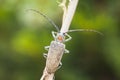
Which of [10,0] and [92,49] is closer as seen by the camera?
[10,0]

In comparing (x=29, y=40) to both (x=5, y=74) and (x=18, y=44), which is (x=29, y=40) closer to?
(x=18, y=44)

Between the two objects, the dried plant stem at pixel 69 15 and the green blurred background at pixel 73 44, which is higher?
the dried plant stem at pixel 69 15

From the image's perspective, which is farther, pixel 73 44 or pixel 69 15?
pixel 73 44

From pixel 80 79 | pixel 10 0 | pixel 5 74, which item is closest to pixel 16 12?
pixel 10 0

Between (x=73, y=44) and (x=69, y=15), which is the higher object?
(x=69, y=15)

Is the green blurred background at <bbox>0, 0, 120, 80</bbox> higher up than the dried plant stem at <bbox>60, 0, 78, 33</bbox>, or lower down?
lower down

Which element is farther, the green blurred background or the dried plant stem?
the green blurred background

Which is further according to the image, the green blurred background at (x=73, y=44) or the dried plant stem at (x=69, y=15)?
the green blurred background at (x=73, y=44)

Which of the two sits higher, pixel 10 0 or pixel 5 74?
pixel 10 0
